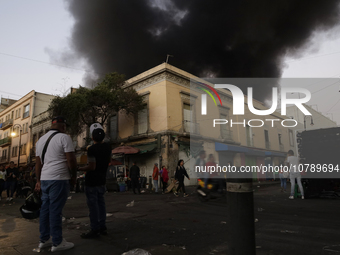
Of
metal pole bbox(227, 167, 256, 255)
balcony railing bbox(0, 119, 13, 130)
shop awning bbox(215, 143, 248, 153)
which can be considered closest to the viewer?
metal pole bbox(227, 167, 256, 255)

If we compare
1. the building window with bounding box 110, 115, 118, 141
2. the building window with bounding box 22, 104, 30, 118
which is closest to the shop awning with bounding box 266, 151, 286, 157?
the building window with bounding box 110, 115, 118, 141

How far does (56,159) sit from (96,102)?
1608 centimetres

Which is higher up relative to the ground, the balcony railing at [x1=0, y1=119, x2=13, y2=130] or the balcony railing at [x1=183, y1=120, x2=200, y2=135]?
the balcony railing at [x1=0, y1=119, x2=13, y2=130]

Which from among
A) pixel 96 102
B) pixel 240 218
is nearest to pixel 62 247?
pixel 240 218

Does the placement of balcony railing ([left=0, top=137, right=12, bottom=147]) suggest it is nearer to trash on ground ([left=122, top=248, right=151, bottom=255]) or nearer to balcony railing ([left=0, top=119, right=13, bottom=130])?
balcony railing ([left=0, top=119, right=13, bottom=130])

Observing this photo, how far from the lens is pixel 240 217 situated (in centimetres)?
166

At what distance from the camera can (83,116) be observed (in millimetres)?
19344

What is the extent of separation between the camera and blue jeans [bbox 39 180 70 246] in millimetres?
2990

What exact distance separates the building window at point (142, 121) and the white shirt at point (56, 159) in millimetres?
16642

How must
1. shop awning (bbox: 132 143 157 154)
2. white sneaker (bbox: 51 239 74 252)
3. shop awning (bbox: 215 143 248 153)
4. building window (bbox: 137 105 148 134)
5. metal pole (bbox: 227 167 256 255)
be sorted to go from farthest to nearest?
1. shop awning (bbox: 215 143 248 153)
2. building window (bbox: 137 105 148 134)
3. shop awning (bbox: 132 143 157 154)
4. white sneaker (bbox: 51 239 74 252)
5. metal pole (bbox: 227 167 256 255)

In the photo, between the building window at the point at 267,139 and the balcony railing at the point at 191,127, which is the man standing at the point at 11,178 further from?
the building window at the point at 267,139

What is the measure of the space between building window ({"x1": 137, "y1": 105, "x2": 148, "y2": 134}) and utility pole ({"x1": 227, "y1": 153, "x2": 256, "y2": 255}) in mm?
18263

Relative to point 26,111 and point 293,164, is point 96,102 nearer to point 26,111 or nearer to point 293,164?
point 293,164

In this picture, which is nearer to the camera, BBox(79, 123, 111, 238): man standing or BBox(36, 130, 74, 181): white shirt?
BBox(36, 130, 74, 181): white shirt
